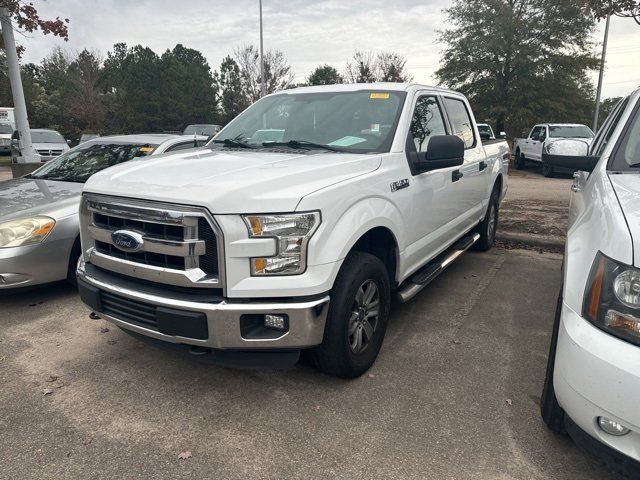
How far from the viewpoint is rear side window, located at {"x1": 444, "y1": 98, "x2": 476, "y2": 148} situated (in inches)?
185

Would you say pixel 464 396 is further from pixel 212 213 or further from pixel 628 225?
pixel 212 213

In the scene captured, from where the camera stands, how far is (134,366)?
3289mm

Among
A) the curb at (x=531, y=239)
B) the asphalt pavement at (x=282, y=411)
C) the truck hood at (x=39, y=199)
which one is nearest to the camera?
the asphalt pavement at (x=282, y=411)

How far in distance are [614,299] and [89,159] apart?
546cm

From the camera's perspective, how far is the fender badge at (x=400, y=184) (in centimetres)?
324

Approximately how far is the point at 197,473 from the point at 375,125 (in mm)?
2618

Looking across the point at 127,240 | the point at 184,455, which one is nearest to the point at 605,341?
the point at 184,455

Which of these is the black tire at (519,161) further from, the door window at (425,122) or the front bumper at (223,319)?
the front bumper at (223,319)

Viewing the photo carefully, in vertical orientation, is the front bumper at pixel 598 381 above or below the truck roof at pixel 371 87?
below

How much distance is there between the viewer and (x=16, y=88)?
417 inches

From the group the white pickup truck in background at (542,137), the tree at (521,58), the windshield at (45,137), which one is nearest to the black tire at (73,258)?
the white pickup truck in background at (542,137)

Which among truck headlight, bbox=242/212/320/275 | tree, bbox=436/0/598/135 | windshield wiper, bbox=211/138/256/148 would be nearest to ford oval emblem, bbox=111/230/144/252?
truck headlight, bbox=242/212/320/275

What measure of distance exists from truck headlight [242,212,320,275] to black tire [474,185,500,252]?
4014 mm

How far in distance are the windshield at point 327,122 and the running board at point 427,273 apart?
108cm
